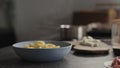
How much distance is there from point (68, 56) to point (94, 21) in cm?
215

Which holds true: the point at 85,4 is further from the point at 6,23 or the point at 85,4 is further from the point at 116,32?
the point at 116,32

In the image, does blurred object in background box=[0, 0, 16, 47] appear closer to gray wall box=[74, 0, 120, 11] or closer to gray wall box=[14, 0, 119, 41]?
gray wall box=[14, 0, 119, 41]

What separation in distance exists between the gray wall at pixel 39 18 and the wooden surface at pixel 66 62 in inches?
69.1

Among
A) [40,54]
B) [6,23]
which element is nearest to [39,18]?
[6,23]

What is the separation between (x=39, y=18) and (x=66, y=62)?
79.0 inches

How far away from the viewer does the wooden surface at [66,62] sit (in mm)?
1072

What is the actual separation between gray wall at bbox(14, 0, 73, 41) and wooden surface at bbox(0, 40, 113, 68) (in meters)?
1.76

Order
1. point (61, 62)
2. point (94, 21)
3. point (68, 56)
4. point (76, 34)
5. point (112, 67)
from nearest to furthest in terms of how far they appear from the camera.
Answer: point (112, 67)
point (61, 62)
point (68, 56)
point (76, 34)
point (94, 21)

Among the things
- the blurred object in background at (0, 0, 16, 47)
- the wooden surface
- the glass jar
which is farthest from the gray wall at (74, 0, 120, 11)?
the wooden surface

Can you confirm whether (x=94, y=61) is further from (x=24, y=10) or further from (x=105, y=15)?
(x=105, y=15)

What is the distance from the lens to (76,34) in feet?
7.70

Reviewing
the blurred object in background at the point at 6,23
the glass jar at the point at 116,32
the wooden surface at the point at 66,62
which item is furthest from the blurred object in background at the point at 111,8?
the wooden surface at the point at 66,62

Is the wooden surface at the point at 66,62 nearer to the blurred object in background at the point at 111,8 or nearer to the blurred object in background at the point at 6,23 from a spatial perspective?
the blurred object in background at the point at 6,23

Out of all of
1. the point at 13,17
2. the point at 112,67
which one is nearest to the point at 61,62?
the point at 112,67
